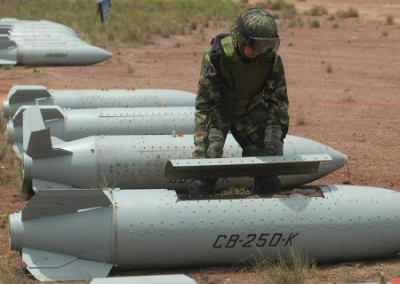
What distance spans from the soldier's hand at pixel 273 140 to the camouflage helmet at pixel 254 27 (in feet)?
2.60

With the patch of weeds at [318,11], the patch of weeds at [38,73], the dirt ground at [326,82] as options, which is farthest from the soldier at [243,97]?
the patch of weeds at [318,11]

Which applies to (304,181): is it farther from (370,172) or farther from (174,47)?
(174,47)

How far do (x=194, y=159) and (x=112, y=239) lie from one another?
0.84 meters

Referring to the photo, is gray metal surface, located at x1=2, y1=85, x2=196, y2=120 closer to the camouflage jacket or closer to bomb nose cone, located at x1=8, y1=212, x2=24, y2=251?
the camouflage jacket

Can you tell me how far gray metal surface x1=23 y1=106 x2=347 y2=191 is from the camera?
7973 millimetres

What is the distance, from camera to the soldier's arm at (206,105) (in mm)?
6328

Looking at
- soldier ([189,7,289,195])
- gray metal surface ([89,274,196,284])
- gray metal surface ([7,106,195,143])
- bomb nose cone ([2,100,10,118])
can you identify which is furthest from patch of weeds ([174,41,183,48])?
gray metal surface ([89,274,196,284])

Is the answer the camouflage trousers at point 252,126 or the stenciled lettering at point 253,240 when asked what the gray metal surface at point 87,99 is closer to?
the camouflage trousers at point 252,126

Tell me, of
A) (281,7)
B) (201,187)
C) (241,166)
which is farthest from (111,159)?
(281,7)

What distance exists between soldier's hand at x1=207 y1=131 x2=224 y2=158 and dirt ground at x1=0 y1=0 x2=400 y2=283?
88 cm

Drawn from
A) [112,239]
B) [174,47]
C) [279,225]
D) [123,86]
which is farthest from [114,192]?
[174,47]

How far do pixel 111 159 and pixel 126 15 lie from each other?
23566 mm

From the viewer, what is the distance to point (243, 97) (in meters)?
6.52

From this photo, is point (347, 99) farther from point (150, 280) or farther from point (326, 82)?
Answer: point (150, 280)
